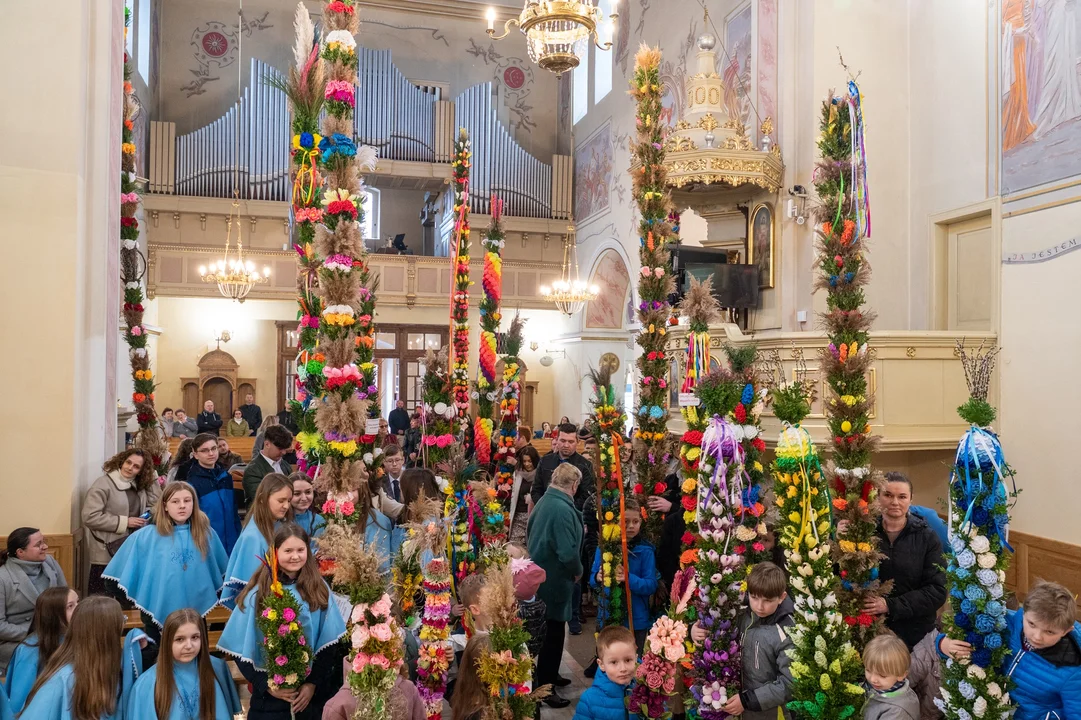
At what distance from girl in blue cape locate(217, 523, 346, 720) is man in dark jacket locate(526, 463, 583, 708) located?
5.89ft

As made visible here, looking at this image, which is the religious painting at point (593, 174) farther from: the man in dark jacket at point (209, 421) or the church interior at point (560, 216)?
the man in dark jacket at point (209, 421)

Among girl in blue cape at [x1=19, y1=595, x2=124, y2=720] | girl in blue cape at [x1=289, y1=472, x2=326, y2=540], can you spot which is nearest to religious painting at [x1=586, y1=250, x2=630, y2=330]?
girl in blue cape at [x1=289, y1=472, x2=326, y2=540]

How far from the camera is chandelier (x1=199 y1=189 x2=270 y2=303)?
16.0 m

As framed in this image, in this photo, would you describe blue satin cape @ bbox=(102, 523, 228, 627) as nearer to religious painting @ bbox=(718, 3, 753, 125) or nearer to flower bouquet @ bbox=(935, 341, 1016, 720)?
flower bouquet @ bbox=(935, 341, 1016, 720)

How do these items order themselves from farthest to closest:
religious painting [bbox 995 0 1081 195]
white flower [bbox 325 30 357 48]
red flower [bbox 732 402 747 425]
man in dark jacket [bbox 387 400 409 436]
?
1. man in dark jacket [bbox 387 400 409 436]
2. religious painting [bbox 995 0 1081 195]
3. red flower [bbox 732 402 747 425]
4. white flower [bbox 325 30 357 48]

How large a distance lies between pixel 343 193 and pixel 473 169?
50.6 ft

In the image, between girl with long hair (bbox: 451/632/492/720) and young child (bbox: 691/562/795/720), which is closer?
girl with long hair (bbox: 451/632/492/720)

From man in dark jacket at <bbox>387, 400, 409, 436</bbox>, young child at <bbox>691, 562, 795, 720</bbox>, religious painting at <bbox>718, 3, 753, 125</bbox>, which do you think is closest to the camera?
young child at <bbox>691, 562, 795, 720</bbox>

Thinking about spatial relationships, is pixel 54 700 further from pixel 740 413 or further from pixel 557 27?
pixel 557 27

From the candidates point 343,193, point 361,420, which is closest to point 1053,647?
point 361,420

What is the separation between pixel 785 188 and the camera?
10.8 meters

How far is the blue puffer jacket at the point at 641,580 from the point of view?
5422mm

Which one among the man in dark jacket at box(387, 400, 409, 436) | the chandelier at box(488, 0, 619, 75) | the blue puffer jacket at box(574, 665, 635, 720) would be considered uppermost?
the chandelier at box(488, 0, 619, 75)

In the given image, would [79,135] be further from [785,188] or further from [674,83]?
[674,83]
